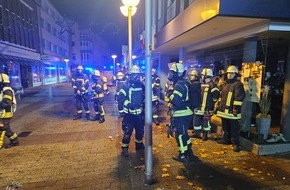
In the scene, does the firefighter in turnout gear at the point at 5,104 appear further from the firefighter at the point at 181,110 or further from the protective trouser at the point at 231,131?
the protective trouser at the point at 231,131

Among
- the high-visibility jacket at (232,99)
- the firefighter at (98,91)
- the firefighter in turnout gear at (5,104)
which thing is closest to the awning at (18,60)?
the firefighter at (98,91)

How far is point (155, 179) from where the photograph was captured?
4199 millimetres

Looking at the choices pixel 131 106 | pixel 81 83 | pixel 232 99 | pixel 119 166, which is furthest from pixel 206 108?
pixel 81 83

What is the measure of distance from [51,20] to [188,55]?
111ft

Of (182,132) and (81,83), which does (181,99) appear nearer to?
(182,132)

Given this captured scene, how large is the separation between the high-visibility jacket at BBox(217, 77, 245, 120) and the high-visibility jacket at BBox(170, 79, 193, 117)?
4.45 feet

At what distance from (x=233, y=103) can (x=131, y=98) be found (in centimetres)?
264

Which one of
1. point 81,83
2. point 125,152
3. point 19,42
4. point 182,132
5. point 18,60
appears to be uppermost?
point 19,42

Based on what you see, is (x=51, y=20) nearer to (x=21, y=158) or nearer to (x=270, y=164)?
(x=21, y=158)

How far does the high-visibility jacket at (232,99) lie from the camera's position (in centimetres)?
559

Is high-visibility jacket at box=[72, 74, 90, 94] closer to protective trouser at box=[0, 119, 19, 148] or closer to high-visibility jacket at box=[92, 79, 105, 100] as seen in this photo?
high-visibility jacket at box=[92, 79, 105, 100]

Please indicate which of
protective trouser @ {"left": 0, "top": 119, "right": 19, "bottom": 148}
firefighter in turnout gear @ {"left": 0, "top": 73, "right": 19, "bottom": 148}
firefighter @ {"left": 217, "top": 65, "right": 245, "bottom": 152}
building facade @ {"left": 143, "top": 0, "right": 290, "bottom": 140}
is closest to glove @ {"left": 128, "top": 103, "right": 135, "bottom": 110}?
firefighter @ {"left": 217, "top": 65, "right": 245, "bottom": 152}

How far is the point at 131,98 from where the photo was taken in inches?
212

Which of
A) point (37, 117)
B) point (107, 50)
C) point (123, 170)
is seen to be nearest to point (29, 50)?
point (37, 117)
